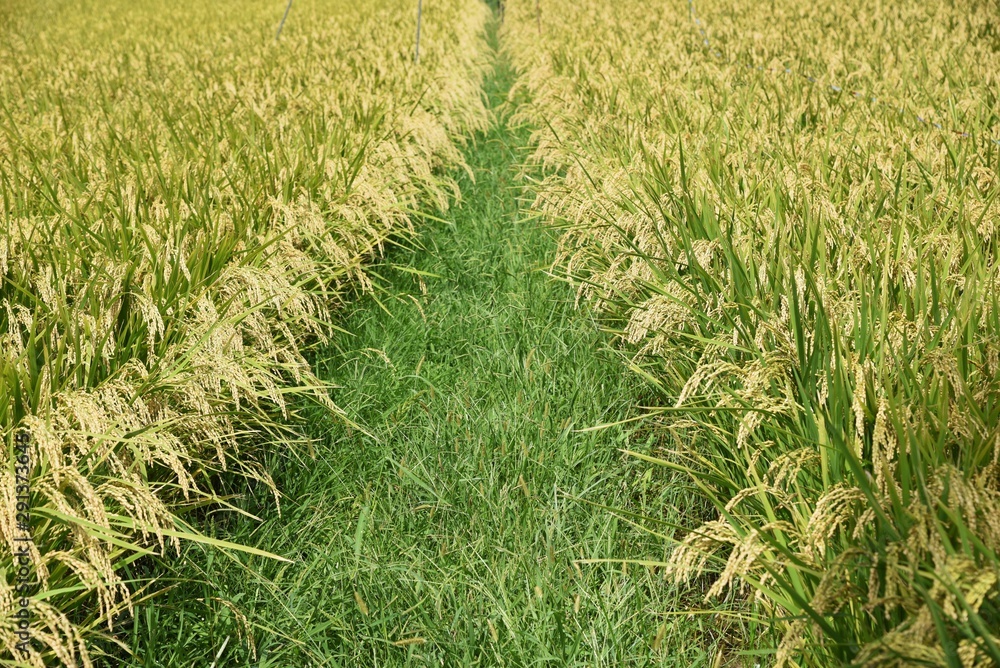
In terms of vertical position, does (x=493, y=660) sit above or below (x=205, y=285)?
below

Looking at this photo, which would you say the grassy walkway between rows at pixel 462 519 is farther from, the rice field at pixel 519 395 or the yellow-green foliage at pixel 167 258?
the yellow-green foliage at pixel 167 258

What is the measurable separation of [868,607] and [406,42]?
650 cm

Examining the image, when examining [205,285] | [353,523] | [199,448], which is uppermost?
[205,285]

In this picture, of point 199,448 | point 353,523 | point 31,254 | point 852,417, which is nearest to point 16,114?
point 31,254

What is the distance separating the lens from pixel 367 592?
1887 millimetres

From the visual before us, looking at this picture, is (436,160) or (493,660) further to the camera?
(436,160)

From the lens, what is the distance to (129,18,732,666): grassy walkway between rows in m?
1.75

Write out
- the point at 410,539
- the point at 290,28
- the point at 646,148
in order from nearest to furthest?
the point at 410,539, the point at 646,148, the point at 290,28

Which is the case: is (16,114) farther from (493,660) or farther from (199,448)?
(493,660)

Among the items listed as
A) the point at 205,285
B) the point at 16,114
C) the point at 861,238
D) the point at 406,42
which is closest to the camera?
the point at 861,238

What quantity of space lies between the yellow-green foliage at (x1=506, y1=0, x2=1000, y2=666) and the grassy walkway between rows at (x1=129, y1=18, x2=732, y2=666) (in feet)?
0.63

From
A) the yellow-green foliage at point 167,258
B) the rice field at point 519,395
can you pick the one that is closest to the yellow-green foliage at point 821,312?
the rice field at point 519,395

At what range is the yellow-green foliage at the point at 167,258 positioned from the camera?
1.67m

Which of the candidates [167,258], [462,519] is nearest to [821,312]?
[462,519]
